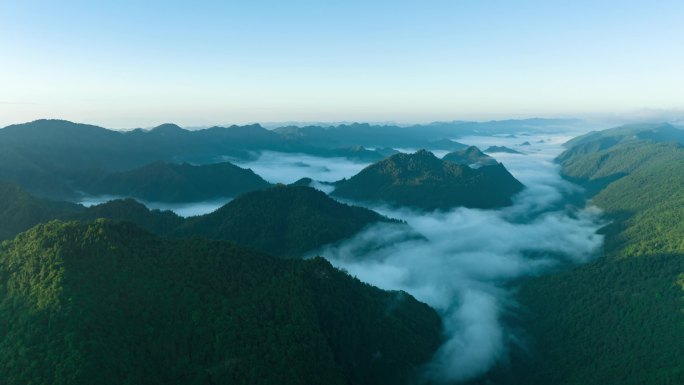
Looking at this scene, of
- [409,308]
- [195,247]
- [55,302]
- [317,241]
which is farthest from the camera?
[317,241]

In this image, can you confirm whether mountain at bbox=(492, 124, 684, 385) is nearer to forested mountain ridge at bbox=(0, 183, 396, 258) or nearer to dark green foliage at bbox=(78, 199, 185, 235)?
forested mountain ridge at bbox=(0, 183, 396, 258)

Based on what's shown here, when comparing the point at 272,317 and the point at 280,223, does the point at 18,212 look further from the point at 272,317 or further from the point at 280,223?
the point at 272,317

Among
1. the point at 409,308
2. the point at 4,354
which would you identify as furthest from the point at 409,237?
the point at 4,354

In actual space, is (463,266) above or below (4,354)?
below

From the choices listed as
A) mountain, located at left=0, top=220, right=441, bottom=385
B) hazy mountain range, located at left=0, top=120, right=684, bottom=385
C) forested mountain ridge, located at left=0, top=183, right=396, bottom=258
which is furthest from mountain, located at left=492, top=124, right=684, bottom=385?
forested mountain ridge, located at left=0, top=183, right=396, bottom=258

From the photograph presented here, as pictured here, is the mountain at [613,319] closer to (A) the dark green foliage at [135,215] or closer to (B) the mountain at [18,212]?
(A) the dark green foliage at [135,215]

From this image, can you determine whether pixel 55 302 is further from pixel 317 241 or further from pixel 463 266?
pixel 463 266
